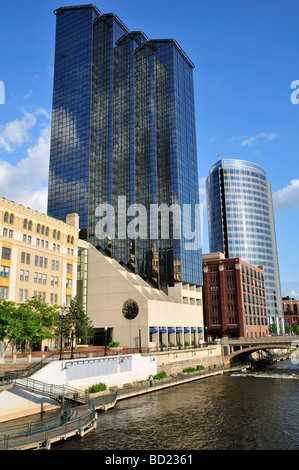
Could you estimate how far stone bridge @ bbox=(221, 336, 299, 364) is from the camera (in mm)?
97825

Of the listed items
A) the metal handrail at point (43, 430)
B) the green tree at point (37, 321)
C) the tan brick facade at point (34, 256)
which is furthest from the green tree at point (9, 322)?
the metal handrail at point (43, 430)

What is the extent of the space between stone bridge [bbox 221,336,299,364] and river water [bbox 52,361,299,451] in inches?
1407

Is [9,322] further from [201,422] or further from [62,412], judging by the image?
[201,422]

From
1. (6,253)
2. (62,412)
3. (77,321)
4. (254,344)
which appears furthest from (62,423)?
(254,344)

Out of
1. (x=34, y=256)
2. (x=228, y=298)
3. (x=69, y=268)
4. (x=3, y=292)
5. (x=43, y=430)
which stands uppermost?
(x=34, y=256)

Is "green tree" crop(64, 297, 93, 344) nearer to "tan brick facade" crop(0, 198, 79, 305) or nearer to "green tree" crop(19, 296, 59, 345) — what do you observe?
"tan brick facade" crop(0, 198, 79, 305)

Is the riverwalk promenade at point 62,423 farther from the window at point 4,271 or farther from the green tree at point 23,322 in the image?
the window at point 4,271

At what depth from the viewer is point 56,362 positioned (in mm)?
48906

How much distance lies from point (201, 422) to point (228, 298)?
324 feet

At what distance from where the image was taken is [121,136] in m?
121

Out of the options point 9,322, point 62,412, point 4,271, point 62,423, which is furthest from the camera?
point 4,271

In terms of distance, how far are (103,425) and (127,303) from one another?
49480 millimetres

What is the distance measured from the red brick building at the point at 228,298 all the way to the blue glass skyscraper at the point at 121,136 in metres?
19.3

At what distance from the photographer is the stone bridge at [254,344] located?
97.8 m
